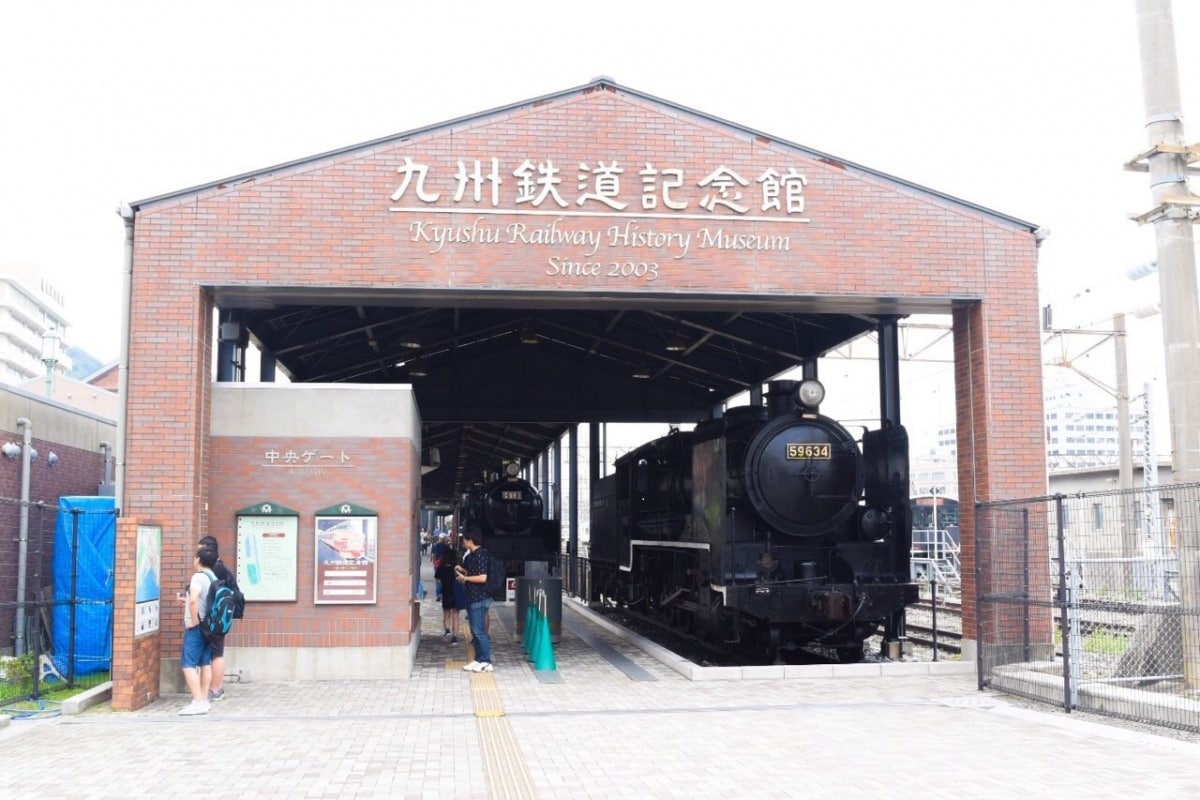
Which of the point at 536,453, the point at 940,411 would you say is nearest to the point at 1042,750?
the point at 940,411

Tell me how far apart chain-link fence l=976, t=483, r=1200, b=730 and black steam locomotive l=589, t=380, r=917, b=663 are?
1539 millimetres

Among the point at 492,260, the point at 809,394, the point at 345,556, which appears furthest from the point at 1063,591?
the point at 345,556

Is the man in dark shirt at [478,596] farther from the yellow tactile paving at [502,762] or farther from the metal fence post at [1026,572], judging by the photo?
the metal fence post at [1026,572]

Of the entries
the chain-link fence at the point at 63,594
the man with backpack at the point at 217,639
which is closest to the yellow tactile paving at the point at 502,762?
the man with backpack at the point at 217,639

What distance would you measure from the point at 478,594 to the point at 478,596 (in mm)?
30

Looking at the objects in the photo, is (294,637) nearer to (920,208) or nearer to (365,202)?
(365,202)

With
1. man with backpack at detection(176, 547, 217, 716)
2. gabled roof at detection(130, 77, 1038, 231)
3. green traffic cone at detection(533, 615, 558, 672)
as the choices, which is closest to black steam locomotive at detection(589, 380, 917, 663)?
green traffic cone at detection(533, 615, 558, 672)

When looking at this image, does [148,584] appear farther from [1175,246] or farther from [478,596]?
[1175,246]

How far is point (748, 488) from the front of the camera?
1300cm

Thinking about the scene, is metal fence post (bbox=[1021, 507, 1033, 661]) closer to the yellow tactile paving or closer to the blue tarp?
the yellow tactile paving

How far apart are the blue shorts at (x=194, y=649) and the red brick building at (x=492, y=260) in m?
1.12

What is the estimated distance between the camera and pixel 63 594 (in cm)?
1252

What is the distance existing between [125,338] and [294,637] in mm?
3587

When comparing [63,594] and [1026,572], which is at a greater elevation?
[1026,572]
